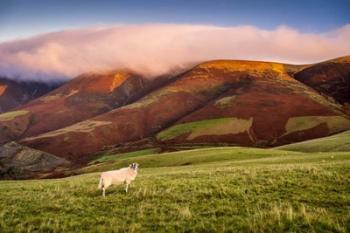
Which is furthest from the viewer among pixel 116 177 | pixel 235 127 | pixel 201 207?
pixel 235 127

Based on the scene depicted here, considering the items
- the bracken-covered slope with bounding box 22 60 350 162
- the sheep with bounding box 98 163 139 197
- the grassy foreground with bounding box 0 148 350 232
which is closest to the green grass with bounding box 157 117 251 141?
the bracken-covered slope with bounding box 22 60 350 162

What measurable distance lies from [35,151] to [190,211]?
162560 millimetres

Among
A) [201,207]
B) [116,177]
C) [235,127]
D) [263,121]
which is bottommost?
[235,127]

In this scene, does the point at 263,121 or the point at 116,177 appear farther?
the point at 263,121

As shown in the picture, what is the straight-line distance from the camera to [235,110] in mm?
183000

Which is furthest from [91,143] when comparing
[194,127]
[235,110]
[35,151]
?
[235,110]

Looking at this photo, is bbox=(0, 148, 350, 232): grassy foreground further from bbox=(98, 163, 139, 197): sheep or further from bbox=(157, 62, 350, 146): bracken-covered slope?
bbox=(157, 62, 350, 146): bracken-covered slope

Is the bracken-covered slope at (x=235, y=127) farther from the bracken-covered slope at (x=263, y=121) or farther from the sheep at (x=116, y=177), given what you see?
the sheep at (x=116, y=177)

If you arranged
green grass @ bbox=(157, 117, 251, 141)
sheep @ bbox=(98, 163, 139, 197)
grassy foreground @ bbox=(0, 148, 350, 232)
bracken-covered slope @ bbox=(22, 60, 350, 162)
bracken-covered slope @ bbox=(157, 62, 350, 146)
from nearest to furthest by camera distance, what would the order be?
grassy foreground @ bbox=(0, 148, 350, 232), sheep @ bbox=(98, 163, 139, 197), bracken-covered slope @ bbox=(157, 62, 350, 146), bracken-covered slope @ bbox=(22, 60, 350, 162), green grass @ bbox=(157, 117, 251, 141)

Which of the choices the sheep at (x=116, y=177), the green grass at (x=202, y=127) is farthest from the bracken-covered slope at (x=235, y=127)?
the sheep at (x=116, y=177)

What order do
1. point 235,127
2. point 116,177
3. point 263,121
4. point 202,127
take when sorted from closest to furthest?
point 116,177
point 235,127
point 263,121
point 202,127

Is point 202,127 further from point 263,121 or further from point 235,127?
point 263,121

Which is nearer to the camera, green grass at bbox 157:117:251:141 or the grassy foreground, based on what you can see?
the grassy foreground

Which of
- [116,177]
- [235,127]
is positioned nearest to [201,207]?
[116,177]
